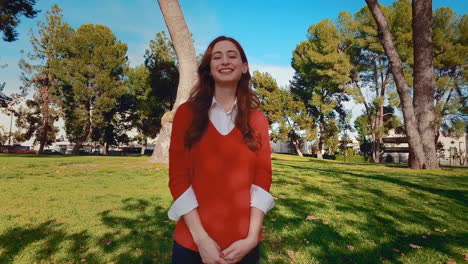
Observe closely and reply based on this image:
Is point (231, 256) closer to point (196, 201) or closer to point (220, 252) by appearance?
point (220, 252)

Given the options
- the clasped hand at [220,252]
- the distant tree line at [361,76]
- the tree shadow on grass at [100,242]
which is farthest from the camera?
the distant tree line at [361,76]

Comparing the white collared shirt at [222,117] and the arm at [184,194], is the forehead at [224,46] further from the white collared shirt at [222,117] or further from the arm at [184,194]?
the arm at [184,194]

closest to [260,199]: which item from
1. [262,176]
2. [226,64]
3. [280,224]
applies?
[262,176]

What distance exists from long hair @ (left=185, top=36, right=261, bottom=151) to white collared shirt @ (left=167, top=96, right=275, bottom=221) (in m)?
0.04

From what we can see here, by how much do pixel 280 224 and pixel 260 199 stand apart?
311 cm

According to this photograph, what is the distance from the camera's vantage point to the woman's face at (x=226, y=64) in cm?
174

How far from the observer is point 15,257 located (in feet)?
10.7

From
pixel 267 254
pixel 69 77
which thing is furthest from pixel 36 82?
pixel 267 254

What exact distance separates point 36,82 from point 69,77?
6.99 m

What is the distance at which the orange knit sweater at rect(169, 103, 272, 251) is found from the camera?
1.52 metres

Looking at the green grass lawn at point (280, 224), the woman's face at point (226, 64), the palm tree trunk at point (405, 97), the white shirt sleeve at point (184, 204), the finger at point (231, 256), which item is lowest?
the green grass lawn at point (280, 224)

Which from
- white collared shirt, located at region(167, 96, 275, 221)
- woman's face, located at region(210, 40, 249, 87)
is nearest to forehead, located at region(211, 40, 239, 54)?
woman's face, located at region(210, 40, 249, 87)

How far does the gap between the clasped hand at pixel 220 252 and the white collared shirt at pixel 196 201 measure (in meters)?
0.20

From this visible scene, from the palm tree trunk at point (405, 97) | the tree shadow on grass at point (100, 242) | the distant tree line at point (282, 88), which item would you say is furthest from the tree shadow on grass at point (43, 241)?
the distant tree line at point (282, 88)
